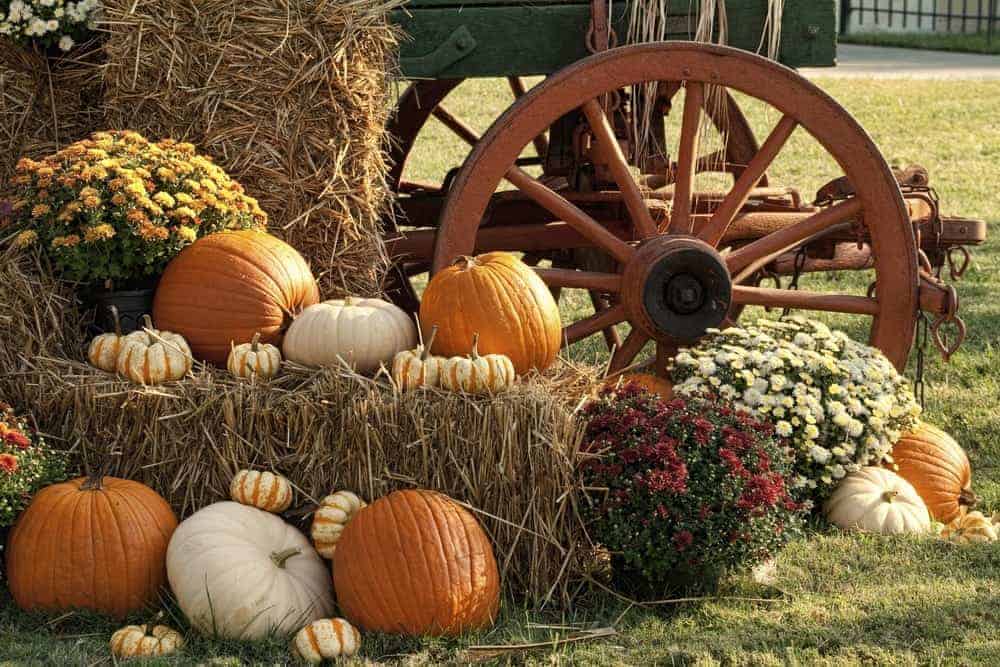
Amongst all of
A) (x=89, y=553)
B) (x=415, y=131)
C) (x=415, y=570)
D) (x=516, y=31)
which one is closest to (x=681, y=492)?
(x=415, y=570)

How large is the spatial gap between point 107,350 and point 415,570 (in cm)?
107

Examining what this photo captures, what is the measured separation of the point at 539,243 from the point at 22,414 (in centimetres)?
190

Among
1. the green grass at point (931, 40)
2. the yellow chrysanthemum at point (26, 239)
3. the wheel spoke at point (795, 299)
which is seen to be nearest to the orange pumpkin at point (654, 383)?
the wheel spoke at point (795, 299)

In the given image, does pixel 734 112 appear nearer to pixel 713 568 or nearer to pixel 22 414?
pixel 713 568

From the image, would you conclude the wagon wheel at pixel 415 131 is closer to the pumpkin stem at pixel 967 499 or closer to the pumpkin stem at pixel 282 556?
the pumpkin stem at pixel 967 499

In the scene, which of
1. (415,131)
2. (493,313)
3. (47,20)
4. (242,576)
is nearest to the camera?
(242,576)

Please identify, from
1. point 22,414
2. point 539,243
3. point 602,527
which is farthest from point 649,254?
point 22,414

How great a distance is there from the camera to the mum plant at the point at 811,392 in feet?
13.8

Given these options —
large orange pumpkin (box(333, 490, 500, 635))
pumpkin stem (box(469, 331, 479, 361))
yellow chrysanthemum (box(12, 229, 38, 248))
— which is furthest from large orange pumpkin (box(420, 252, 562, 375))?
yellow chrysanthemum (box(12, 229, 38, 248))

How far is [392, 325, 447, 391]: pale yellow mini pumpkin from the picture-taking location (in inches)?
148

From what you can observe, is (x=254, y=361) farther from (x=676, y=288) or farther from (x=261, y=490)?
(x=676, y=288)

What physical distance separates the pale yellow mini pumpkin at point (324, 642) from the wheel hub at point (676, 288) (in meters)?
1.53

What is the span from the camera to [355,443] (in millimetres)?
3727

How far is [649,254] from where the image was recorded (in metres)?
4.44
